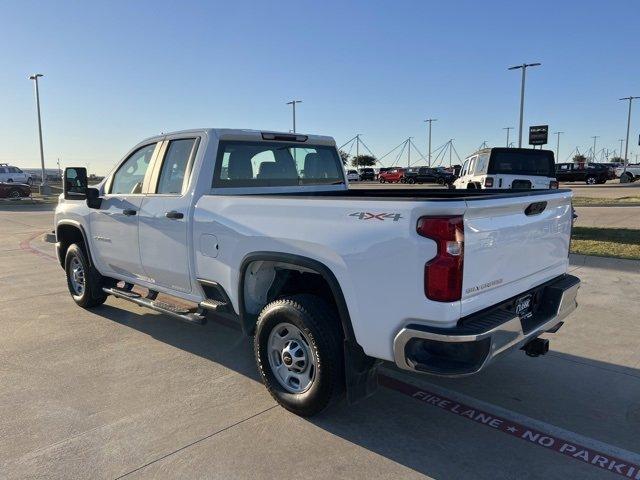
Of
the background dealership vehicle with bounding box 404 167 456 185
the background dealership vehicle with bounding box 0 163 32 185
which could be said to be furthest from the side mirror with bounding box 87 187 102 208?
the background dealership vehicle with bounding box 404 167 456 185

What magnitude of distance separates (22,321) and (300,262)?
413 centimetres

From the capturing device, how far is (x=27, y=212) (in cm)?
2175

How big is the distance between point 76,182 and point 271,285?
2.96 m

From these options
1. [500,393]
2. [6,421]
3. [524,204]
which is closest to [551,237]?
[524,204]

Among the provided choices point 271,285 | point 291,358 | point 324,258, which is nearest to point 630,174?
point 271,285

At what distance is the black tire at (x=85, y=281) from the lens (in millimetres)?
5988

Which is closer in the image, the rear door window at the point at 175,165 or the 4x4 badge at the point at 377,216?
the 4x4 badge at the point at 377,216

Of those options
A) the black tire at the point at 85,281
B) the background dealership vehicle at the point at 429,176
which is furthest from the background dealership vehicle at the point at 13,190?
the background dealership vehicle at the point at 429,176

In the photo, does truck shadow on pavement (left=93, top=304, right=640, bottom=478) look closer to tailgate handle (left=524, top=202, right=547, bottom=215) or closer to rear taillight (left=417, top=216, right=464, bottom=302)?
rear taillight (left=417, top=216, right=464, bottom=302)

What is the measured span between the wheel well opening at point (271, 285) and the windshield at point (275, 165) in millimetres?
943

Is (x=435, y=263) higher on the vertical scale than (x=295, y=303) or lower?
higher

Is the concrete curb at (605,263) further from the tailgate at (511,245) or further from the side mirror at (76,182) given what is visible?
the side mirror at (76,182)

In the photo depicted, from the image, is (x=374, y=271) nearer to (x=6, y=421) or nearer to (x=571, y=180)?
(x=6, y=421)

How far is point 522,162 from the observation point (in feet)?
43.5
